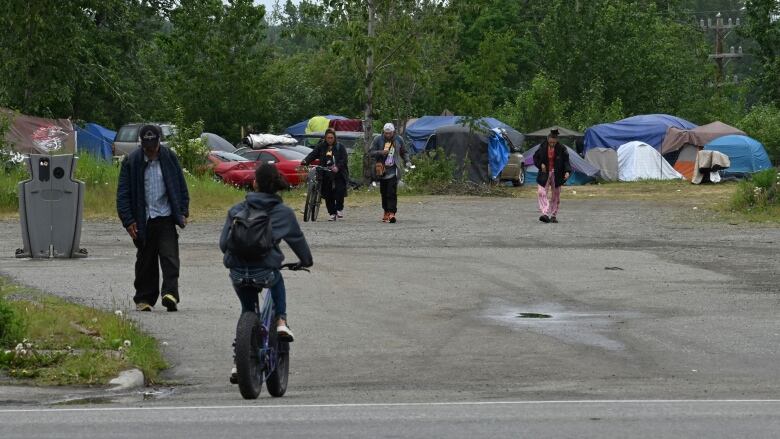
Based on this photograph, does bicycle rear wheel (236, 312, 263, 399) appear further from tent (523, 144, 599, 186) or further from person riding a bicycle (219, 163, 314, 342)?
tent (523, 144, 599, 186)

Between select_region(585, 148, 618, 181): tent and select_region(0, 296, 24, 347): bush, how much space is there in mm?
40531

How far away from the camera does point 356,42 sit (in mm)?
41594

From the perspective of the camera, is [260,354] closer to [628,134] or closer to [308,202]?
[308,202]

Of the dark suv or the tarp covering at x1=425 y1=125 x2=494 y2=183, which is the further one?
the dark suv

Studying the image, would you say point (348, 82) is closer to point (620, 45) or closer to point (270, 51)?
point (270, 51)

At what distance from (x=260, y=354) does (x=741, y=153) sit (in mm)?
42389

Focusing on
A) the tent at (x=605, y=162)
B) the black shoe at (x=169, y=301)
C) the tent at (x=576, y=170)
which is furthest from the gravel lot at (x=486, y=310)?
the tent at (x=605, y=162)

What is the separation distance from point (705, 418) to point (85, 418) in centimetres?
349

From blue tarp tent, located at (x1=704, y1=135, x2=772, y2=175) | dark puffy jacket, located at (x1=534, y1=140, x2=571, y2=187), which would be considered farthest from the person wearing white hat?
blue tarp tent, located at (x1=704, y1=135, x2=772, y2=175)

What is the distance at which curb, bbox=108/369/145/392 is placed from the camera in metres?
10.3

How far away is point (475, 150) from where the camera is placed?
45781 millimetres

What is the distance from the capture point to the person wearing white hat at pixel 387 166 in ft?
87.9

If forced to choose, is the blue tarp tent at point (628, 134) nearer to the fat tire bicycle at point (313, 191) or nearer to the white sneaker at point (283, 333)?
the fat tire bicycle at point (313, 191)

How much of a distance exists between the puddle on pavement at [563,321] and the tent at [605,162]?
119 feet
